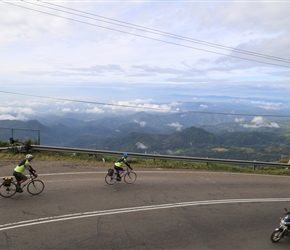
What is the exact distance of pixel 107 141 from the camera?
590 ft

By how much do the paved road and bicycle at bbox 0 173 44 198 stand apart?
26 cm

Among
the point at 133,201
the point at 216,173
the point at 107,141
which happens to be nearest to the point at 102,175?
the point at 133,201

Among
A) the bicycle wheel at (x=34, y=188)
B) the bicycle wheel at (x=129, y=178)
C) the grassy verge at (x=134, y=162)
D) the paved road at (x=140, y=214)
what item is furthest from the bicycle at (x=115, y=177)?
the grassy verge at (x=134, y=162)

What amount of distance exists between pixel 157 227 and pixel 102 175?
6.30 meters

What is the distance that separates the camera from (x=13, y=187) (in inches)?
421

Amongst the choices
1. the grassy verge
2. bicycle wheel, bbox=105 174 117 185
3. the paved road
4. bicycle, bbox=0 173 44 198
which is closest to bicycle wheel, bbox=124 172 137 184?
the paved road

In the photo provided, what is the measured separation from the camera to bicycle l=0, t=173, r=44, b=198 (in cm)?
1055

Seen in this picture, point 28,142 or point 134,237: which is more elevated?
point 28,142

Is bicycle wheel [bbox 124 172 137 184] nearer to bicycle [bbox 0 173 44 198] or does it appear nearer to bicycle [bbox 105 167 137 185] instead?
bicycle [bbox 105 167 137 185]

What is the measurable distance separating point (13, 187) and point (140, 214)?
5.26 metres

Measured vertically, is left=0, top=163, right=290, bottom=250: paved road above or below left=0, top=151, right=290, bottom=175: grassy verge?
below

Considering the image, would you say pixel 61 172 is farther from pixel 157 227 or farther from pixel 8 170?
pixel 157 227

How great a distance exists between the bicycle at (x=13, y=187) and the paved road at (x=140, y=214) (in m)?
0.26

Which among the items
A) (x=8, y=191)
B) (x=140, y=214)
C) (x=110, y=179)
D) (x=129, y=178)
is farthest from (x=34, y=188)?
(x=140, y=214)
